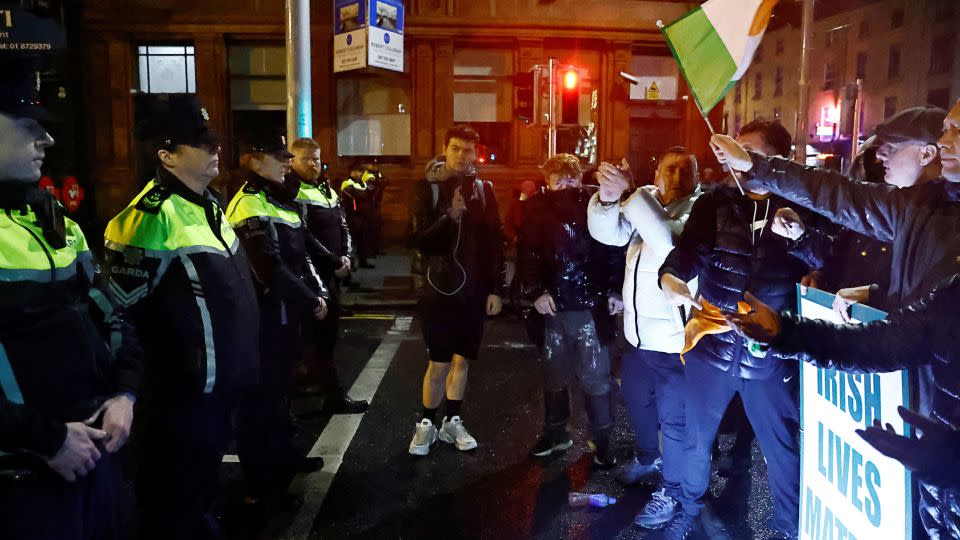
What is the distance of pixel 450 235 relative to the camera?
4.66 metres

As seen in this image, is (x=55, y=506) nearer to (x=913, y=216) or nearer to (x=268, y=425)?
(x=268, y=425)

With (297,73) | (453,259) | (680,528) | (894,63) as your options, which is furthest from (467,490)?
(894,63)

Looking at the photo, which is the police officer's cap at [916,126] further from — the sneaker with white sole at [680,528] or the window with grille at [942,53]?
the window with grille at [942,53]

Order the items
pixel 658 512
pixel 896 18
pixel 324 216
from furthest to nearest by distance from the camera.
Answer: pixel 896 18, pixel 324 216, pixel 658 512

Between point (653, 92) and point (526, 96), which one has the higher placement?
point (653, 92)

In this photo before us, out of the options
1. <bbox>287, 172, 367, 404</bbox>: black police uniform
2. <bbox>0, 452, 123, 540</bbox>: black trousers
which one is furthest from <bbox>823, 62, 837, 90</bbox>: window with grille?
<bbox>0, 452, 123, 540</bbox>: black trousers

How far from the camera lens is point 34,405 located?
6.65 ft

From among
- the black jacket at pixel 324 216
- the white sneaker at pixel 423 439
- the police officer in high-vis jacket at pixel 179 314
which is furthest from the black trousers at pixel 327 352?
the police officer in high-vis jacket at pixel 179 314

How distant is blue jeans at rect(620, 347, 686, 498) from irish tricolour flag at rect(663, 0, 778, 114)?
163cm

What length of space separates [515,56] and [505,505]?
1662cm

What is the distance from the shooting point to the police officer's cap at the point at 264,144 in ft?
13.8

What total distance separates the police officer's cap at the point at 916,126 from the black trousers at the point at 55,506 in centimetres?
325

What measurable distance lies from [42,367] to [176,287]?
0.71 meters

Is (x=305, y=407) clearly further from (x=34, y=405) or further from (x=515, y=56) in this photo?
(x=515, y=56)
